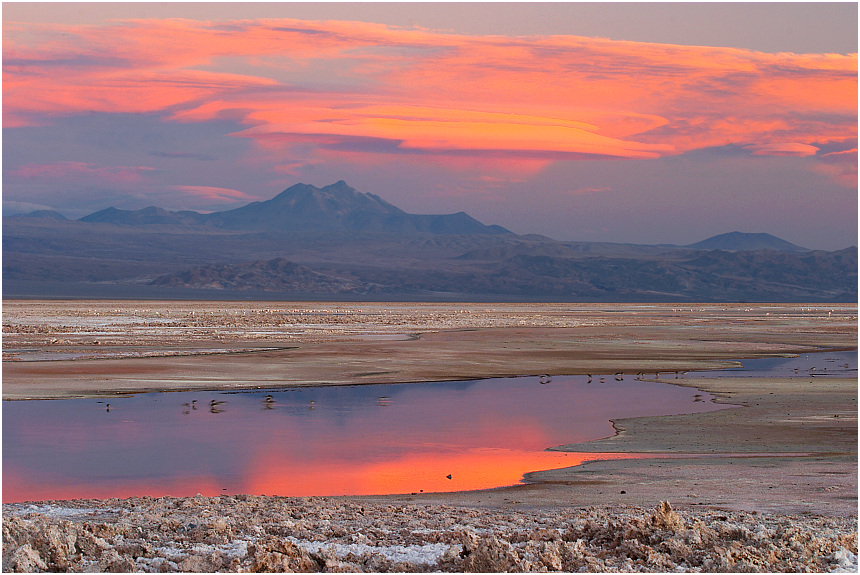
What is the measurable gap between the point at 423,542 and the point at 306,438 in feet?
33.8

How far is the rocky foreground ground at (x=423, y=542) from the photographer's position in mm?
8273

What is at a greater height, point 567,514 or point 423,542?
point 423,542

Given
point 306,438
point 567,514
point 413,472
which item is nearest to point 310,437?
point 306,438

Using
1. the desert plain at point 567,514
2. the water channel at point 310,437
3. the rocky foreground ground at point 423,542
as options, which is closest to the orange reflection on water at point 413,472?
the water channel at point 310,437

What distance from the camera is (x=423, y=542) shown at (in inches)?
→ 364

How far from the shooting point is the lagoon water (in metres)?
14.9

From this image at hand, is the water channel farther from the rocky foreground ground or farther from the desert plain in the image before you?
the rocky foreground ground

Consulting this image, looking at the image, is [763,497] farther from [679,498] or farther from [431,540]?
[431,540]

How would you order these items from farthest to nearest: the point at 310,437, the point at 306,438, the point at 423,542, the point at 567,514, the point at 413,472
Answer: the point at 310,437, the point at 306,438, the point at 413,472, the point at 567,514, the point at 423,542

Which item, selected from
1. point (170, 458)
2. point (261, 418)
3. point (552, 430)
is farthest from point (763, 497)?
point (261, 418)

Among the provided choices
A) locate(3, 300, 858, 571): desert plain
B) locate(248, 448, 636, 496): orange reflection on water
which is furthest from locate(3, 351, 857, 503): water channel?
locate(3, 300, 858, 571): desert plain

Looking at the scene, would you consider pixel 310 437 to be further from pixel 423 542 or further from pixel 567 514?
pixel 423 542

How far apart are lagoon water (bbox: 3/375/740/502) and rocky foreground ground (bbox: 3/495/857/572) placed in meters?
3.93

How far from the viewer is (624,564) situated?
27.2 feet
